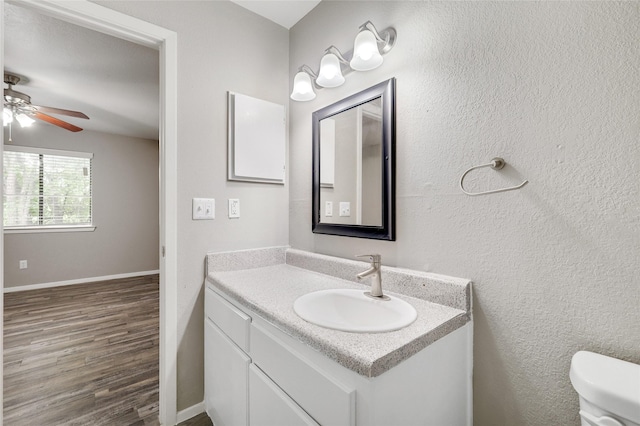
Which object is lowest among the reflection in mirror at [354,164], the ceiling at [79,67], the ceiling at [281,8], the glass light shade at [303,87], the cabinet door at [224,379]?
the cabinet door at [224,379]

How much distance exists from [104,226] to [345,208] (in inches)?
176

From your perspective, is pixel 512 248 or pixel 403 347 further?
pixel 512 248

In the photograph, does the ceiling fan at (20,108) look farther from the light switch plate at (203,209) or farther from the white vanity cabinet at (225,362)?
the white vanity cabinet at (225,362)

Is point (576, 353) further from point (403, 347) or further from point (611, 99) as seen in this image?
point (611, 99)

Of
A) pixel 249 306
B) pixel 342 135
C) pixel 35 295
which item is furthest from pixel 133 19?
pixel 35 295

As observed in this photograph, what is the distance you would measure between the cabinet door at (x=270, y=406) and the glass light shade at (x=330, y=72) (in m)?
1.33

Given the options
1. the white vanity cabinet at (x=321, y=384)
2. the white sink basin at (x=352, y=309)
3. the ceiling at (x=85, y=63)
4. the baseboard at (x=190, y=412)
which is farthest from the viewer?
the ceiling at (x=85, y=63)

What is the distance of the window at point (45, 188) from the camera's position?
3.66 metres

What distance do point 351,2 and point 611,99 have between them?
3.99 feet

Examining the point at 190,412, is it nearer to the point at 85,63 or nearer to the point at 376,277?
the point at 376,277

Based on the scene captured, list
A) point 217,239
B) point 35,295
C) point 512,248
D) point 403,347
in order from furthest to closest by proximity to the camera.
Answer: point 35,295
point 217,239
point 512,248
point 403,347

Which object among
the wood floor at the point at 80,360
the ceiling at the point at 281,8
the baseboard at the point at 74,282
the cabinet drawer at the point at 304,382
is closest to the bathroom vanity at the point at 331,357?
the cabinet drawer at the point at 304,382

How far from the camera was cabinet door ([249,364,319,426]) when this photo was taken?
2.66 ft

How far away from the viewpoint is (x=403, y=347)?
0.72 metres
